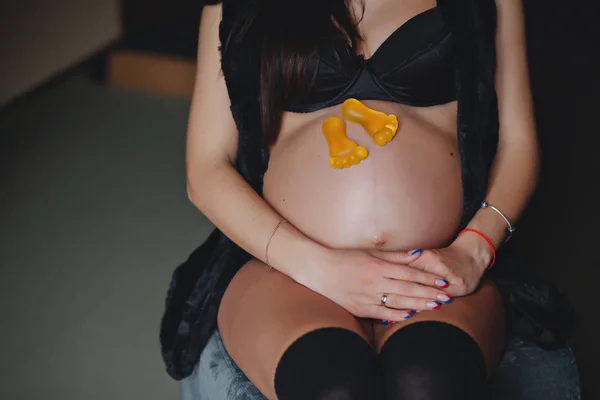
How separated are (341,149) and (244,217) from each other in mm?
191

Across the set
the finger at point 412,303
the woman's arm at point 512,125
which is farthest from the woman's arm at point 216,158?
the woman's arm at point 512,125

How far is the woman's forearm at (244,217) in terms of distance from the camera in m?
1.11

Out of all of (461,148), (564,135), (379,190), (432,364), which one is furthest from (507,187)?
(564,135)

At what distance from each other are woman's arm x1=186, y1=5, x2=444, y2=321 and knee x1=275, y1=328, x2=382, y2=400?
0.30 ft

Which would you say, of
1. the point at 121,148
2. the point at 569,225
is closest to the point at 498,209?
the point at 569,225

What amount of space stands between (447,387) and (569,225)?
1.58 m

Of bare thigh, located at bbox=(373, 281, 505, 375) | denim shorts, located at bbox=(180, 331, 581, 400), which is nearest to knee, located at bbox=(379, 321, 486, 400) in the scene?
bare thigh, located at bbox=(373, 281, 505, 375)

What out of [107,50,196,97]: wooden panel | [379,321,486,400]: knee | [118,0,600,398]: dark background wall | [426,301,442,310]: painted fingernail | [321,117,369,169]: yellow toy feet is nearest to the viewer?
[379,321,486,400]: knee

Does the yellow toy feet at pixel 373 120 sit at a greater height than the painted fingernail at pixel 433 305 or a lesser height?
greater

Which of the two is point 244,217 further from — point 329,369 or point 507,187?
point 507,187

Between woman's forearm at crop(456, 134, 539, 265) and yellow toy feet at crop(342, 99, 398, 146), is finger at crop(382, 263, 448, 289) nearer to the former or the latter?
woman's forearm at crop(456, 134, 539, 265)

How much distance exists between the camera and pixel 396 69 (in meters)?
1.17

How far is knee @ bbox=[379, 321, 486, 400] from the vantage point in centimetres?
92

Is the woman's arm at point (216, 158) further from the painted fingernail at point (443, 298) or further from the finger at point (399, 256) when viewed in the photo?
the painted fingernail at point (443, 298)
